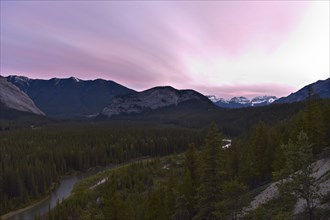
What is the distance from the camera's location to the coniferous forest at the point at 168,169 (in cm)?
3706

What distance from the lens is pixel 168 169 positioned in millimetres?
107250

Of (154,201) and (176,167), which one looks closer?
(154,201)

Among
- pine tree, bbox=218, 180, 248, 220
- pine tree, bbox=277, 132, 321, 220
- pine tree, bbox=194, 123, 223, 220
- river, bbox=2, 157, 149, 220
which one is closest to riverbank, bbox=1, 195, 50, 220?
river, bbox=2, 157, 149, 220

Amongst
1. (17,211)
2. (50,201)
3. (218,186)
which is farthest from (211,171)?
(50,201)

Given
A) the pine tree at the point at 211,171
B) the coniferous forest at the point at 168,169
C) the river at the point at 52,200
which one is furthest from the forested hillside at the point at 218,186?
the river at the point at 52,200

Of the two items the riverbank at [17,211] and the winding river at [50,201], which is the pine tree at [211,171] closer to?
the winding river at [50,201]

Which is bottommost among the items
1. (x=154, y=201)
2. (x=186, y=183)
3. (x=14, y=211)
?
(x=14, y=211)

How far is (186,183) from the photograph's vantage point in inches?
1802

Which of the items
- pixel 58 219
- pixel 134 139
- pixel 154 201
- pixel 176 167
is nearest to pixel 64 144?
pixel 134 139

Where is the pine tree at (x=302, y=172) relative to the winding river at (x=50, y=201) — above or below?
above

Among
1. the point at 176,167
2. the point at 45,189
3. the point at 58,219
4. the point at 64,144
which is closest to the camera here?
Result: the point at 58,219

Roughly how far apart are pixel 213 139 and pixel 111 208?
47.8 feet

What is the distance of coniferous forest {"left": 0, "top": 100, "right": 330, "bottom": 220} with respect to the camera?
3706 centimetres

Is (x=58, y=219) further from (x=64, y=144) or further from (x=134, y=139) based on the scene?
(x=134, y=139)
